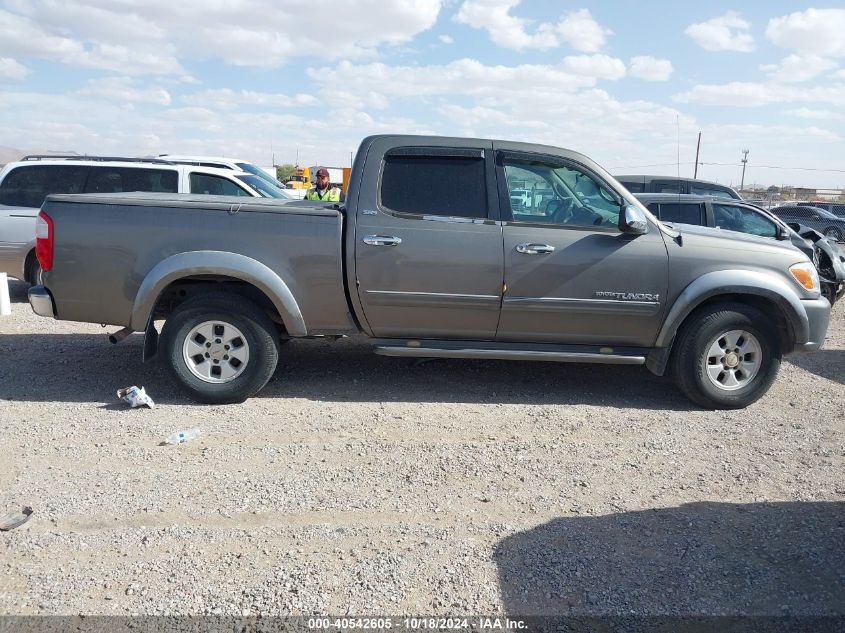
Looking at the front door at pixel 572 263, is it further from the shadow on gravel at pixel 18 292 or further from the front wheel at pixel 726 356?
the shadow on gravel at pixel 18 292

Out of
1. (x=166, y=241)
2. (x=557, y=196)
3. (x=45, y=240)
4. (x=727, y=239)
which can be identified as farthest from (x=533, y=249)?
(x=45, y=240)

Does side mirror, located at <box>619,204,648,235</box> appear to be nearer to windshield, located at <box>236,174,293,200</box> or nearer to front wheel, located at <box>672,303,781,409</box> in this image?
front wheel, located at <box>672,303,781,409</box>

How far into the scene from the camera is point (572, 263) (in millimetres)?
5180

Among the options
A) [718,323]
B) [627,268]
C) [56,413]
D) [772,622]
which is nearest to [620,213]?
[627,268]

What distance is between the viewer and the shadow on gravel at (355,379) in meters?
5.55

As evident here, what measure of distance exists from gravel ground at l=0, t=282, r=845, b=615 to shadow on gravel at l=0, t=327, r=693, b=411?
3 centimetres

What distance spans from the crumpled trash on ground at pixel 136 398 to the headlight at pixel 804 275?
4937 mm

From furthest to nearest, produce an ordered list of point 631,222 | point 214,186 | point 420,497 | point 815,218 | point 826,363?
point 815,218
point 214,186
point 826,363
point 631,222
point 420,497

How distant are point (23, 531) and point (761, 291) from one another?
197 inches

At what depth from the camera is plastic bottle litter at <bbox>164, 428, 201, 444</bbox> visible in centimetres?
454

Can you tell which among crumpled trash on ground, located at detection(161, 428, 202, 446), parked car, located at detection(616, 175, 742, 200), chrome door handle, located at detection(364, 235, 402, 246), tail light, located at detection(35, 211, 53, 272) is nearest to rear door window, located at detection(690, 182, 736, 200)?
parked car, located at detection(616, 175, 742, 200)

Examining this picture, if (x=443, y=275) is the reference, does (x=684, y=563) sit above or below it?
below

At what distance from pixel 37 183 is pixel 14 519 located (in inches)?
268

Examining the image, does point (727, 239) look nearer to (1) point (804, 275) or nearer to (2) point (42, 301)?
(1) point (804, 275)
